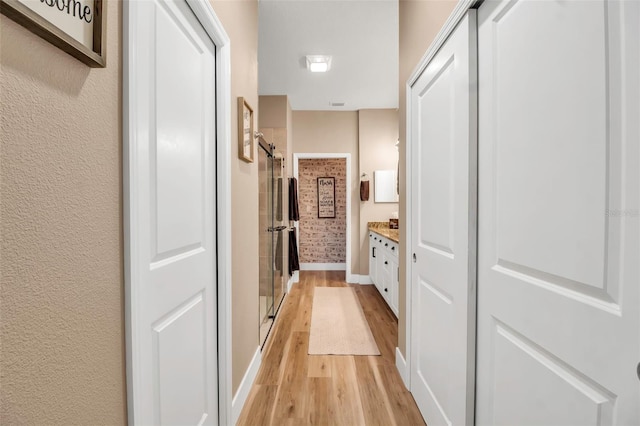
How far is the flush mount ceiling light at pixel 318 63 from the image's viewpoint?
10.1ft

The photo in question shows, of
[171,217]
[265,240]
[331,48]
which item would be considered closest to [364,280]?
[265,240]

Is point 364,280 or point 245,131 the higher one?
point 245,131

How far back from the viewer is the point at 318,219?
6184 mm

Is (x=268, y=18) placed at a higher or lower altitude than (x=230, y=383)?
higher

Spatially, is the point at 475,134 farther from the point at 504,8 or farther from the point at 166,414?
the point at 166,414

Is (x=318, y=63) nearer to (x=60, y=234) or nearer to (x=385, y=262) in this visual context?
(x=385, y=262)

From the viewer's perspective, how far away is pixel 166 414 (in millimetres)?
997

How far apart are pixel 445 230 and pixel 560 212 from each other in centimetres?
64

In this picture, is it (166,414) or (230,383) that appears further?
(230,383)

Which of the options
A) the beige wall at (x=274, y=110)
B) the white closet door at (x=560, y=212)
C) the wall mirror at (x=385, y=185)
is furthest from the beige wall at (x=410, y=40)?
the wall mirror at (x=385, y=185)

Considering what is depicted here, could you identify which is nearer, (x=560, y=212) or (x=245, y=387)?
(x=560, y=212)

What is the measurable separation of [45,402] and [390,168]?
4657 mm

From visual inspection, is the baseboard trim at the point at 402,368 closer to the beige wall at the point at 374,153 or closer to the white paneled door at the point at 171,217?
the white paneled door at the point at 171,217

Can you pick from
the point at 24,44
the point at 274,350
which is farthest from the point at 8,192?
the point at 274,350
